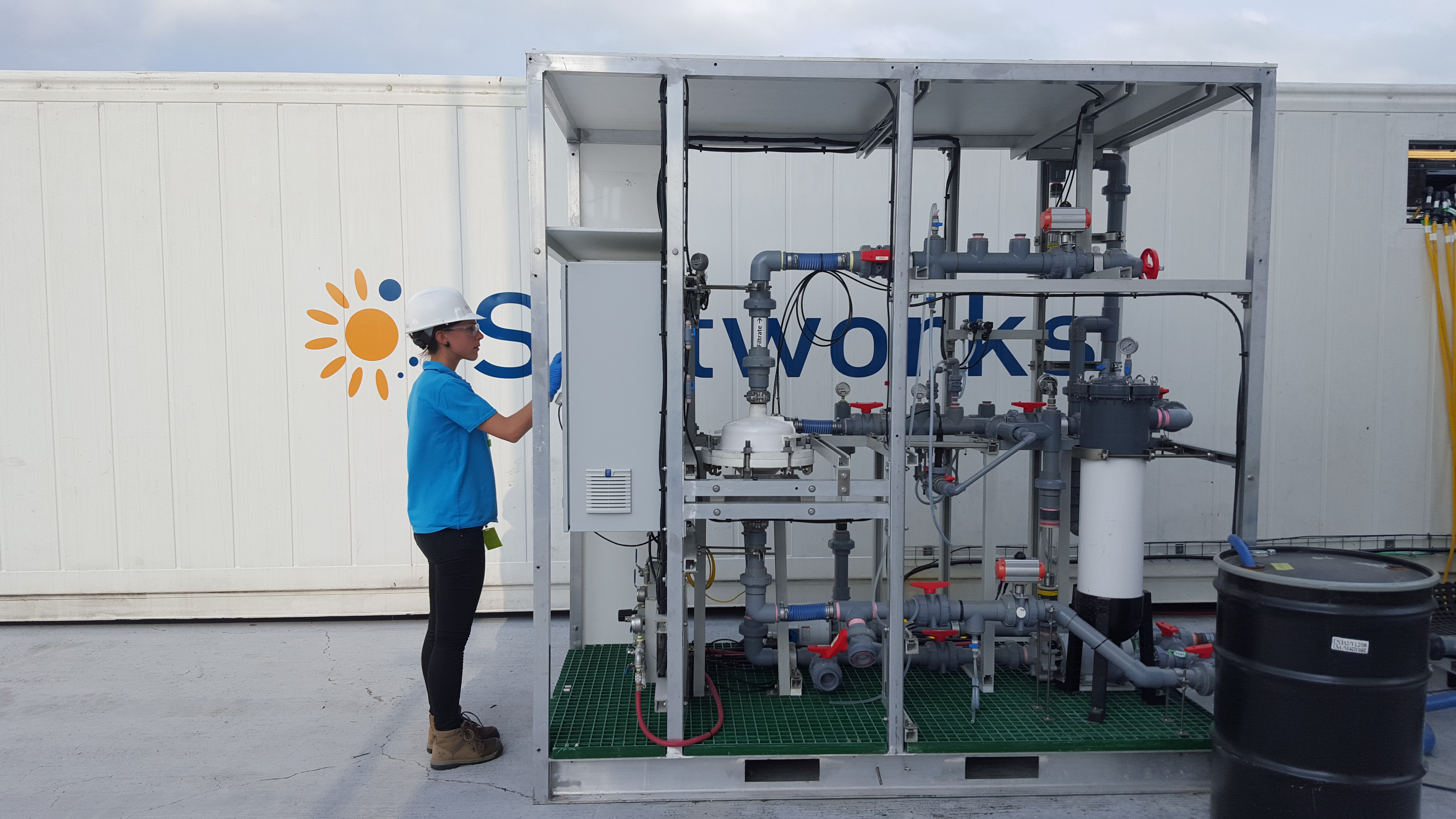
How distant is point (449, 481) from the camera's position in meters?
2.61

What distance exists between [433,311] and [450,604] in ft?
2.94

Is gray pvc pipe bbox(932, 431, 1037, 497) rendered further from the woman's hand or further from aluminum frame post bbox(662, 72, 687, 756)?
the woman's hand

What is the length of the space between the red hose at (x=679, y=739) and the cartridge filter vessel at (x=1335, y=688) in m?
1.43

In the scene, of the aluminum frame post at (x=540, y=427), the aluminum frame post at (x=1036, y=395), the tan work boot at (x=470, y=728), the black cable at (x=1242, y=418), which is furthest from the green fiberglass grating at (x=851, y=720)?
the black cable at (x=1242, y=418)

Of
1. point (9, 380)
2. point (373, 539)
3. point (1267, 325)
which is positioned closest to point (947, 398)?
point (1267, 325)

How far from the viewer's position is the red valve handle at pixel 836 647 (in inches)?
110

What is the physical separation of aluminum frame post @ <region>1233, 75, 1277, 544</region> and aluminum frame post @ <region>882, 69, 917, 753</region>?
1043 millimetres

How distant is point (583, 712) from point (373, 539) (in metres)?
1.84

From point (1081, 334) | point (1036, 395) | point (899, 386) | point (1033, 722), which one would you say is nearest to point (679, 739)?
point (1033, 722)

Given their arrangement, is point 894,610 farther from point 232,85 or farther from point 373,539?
point 232,85

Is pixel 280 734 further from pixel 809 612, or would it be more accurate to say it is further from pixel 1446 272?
pixel 1446 272

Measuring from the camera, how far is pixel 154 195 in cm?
394

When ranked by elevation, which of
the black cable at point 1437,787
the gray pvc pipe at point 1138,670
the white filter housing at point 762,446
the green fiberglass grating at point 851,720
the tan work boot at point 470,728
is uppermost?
the white filter housing at point 762,446

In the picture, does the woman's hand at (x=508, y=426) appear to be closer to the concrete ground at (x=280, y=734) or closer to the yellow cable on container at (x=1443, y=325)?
the concrete ground at (x=280, y=734)
